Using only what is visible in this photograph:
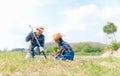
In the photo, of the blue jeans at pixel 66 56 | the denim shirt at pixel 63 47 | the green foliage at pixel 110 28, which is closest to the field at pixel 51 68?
the blue jeans at pixel 66 56

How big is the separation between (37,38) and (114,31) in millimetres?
37312

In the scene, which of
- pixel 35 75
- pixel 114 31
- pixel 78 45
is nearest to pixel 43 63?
pixel 35 75

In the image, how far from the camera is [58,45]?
13844 millimetres

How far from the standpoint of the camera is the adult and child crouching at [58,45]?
13.8 meters

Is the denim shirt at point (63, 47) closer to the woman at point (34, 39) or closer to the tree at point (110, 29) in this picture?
the woman at point (34, 39)

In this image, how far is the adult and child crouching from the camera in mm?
13766

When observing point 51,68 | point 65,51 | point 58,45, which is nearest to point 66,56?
point 65,51

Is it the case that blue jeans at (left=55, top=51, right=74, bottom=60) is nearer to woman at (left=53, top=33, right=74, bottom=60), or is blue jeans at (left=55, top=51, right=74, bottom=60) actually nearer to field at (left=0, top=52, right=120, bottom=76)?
woman at (left=53, top=33, right=74, bottom=60)

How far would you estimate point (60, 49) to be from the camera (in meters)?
13.9

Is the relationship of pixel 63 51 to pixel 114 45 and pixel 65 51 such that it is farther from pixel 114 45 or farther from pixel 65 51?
pixel 114 45

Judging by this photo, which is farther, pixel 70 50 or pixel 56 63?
pixel 70 50

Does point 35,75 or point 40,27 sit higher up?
point 40,27

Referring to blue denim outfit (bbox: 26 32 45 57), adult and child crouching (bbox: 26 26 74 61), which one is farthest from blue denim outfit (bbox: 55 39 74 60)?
blue denim outfit (bbox: 26 32 45 57)

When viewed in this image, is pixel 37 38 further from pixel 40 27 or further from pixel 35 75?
pixel 35 75
